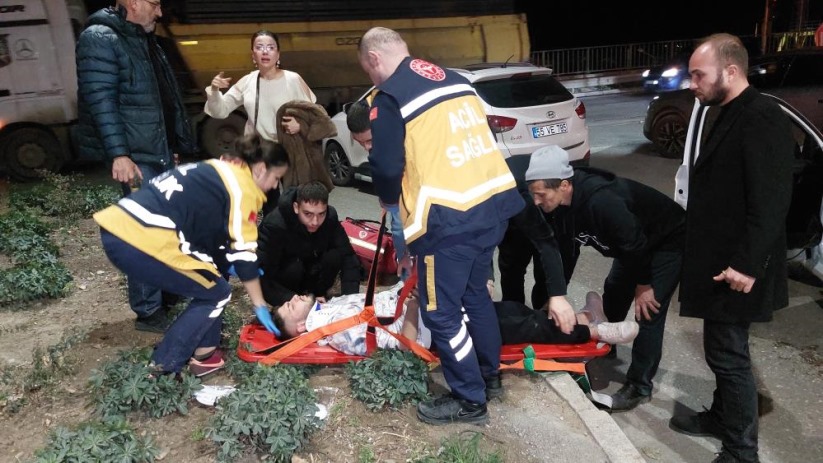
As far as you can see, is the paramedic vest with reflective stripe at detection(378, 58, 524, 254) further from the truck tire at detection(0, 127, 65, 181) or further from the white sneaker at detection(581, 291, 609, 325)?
the truck tire at detection(0, 127, 65, 181)

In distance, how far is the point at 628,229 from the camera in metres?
3.17

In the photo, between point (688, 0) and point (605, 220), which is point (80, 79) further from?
point (688, 0)

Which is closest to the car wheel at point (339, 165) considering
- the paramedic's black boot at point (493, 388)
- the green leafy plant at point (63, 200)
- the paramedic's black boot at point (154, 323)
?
the green leafy plant at point (63, 200)

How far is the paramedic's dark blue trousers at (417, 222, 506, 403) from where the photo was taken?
2.82 metres

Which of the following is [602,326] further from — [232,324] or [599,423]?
[232,324]

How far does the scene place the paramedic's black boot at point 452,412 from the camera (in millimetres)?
3049

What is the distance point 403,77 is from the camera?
278 centimetres

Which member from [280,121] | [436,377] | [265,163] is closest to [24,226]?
[280,121]

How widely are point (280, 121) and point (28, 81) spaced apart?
21.3ft

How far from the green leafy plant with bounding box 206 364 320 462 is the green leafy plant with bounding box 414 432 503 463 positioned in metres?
0.53

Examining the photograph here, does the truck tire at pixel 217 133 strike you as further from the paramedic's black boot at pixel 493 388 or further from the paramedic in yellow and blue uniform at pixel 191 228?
the paramedic's black boot at pixel 493 388

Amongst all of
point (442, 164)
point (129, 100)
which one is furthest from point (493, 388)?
point (129, 100)

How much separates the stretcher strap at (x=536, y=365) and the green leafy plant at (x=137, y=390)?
5.39 feet

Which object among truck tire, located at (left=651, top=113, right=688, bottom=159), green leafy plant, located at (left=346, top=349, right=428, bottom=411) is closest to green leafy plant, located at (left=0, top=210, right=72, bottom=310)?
green leafy plant, located at (left=346, top=349, right=428, bottom=411)
